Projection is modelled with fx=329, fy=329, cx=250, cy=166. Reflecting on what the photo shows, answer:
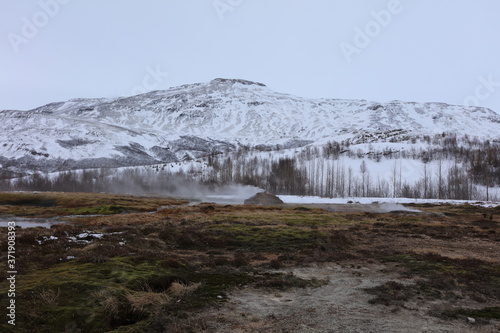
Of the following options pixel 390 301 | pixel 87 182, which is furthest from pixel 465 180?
pixel 87 182

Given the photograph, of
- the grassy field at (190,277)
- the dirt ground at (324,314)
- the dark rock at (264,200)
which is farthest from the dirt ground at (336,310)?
the dark rock at (264,200)

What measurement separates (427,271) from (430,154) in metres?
153

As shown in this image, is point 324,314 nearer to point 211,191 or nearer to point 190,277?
point 190,277

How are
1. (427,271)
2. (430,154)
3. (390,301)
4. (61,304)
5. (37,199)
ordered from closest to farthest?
(61,304)
(390,301)
(427,271)
(37,199)
(430,154)

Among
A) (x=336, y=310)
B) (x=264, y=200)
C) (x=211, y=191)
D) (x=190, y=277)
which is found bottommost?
(x=211, y=191)

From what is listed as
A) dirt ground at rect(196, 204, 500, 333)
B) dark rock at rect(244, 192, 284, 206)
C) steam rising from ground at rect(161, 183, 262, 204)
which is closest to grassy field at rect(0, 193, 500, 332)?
dirt ground at rect(196, 204, 500, 333)

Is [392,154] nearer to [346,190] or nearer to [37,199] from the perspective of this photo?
[346,190]

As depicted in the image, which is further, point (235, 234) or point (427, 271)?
point (235, 234)

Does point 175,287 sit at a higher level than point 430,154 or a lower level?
lower

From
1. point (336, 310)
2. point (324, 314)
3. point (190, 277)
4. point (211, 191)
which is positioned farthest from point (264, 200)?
point (324, 314)

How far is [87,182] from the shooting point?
506 ft

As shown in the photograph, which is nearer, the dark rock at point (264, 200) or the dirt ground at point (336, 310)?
the dirt ground at point (336, 310)

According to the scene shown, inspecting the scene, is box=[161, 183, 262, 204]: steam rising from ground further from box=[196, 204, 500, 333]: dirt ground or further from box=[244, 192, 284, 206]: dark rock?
box=[196, 204, 500, 333]: dirt ground

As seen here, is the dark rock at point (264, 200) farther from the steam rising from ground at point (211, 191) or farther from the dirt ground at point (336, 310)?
the dirt ground at point (336, 310)
